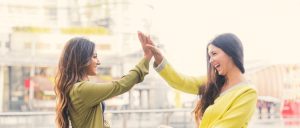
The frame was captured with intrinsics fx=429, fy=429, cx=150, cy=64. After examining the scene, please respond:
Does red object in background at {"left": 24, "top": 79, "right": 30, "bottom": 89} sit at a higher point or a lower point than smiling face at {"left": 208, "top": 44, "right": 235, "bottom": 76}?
lower

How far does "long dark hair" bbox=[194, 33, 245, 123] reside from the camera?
1083 mm

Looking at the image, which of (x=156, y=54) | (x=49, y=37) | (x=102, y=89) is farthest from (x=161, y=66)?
(x=49, y=37)

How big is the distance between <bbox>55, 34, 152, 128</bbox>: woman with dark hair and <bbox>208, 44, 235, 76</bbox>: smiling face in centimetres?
28

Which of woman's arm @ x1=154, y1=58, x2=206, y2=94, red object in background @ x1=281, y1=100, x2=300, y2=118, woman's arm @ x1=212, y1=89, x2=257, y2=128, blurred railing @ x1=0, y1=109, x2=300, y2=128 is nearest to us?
woman's arm @ x1=212, y1=89, x2=257, y2=128

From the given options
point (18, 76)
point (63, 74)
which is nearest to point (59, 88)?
point (63, 74)

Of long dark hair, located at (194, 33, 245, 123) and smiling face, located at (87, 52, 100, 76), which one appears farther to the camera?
smiling face, located at (87, 52, 100, 76)

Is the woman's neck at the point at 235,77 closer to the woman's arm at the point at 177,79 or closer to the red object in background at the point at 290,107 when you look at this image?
the woman's arm at the point at 177,79

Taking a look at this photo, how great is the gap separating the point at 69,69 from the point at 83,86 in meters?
0.09

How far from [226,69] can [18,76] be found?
10.8 meters

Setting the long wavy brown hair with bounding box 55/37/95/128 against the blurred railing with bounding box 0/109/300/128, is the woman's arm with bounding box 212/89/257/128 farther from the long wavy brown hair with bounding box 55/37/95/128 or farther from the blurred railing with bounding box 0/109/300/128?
the blurred railing with bounding box 0/109/300/128

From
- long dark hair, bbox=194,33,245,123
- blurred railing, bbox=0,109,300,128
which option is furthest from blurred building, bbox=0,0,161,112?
long dark hair, bbox=194,33,245,123

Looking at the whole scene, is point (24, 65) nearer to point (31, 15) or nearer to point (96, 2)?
point (31, 15)

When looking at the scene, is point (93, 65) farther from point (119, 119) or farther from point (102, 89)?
point (119, 119)

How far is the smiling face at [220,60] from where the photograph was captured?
110 centimetres
